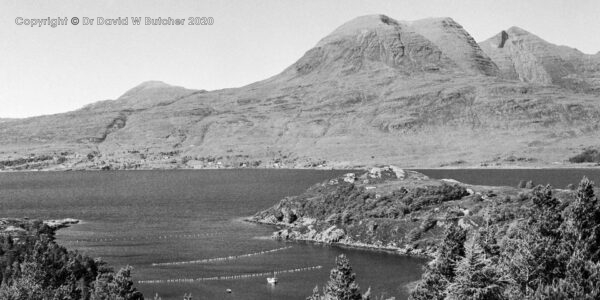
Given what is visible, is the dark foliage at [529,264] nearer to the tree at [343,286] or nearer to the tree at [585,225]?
the tree at [585,225]

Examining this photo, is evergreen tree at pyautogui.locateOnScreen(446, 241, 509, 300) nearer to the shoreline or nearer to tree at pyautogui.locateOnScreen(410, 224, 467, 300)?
tree at pyautogui.locateOnScreen(410, 224, 467, 300)

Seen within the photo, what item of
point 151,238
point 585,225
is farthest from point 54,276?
point 151,238

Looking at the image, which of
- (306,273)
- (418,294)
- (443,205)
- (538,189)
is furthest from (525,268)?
(443,205)

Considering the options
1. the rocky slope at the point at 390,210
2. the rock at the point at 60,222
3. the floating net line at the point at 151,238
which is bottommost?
the floating net line at the point at 151,238

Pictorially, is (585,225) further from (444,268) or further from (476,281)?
(476,281)

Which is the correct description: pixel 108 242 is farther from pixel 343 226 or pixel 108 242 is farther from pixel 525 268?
pixel 525 268

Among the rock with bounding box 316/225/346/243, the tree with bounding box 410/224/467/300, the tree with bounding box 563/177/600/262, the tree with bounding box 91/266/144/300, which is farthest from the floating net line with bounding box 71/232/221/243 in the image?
the tree with bounding box 410/224/467/300

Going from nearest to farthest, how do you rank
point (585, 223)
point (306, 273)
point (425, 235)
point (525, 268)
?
1. point (525, 268)
2. point (585, 223)
3. point (306, 273)
4. point (425, 235)

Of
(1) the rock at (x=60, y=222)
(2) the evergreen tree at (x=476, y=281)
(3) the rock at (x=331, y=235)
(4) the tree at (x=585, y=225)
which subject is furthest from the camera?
(1) the rock at (x=60, y=222)

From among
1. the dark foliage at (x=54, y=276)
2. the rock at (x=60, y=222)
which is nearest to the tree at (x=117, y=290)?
the dark foliage at (x=54, y=276)
